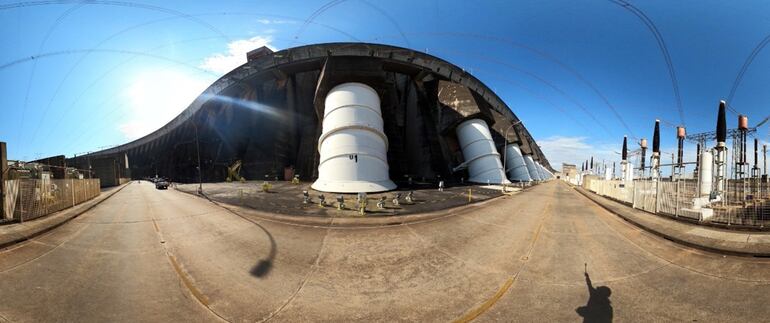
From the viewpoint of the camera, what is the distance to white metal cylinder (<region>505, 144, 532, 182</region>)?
154 feet

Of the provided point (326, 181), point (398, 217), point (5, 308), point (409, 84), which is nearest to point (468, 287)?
point (398, 217)

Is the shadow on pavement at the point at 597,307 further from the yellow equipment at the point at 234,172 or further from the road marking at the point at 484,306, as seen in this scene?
the yellow equipment at the point at 234,172

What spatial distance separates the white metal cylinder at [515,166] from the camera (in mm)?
46906

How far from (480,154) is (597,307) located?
97.6ft

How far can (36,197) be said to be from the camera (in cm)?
1104

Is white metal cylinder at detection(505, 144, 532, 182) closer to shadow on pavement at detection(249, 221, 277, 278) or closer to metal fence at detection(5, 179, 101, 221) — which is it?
shadow on pavement at detection(249, 221, 277, 278)

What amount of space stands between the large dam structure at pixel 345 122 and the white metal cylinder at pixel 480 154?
12cm

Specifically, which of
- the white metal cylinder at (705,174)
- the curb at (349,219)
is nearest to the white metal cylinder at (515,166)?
the white metal cylinder at (705,174)

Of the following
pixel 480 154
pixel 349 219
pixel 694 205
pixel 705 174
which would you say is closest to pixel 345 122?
pixel 349 219

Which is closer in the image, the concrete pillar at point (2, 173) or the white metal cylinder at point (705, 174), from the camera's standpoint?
the concrete pillar at point (2, 173)

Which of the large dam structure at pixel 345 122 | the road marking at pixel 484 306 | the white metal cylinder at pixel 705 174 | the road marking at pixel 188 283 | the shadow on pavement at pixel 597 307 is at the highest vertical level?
the large dam structure at pixel 345 122

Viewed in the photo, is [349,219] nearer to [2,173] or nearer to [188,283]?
[188,283]

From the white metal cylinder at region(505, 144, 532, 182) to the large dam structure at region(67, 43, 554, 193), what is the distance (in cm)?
23

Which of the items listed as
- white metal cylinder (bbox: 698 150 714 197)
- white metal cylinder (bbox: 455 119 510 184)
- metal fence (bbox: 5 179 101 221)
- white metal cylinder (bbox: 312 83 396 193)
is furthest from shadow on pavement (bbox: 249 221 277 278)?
white metal cylinder (bbox: 455 119 510 184)
